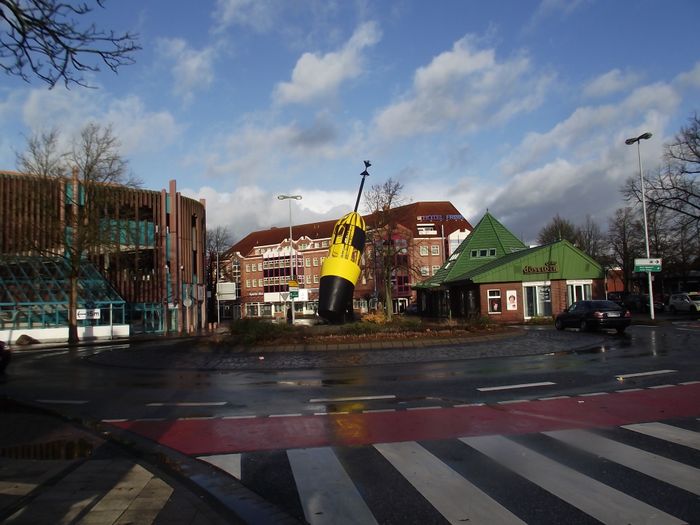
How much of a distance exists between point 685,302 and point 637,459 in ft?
152

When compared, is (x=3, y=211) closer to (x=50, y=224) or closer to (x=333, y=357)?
(x=50, y=224)

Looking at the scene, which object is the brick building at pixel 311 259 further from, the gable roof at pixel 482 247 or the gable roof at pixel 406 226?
the gable roof at pixel 482 247

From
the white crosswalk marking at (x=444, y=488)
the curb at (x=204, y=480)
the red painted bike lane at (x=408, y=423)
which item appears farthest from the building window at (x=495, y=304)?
the white crosswalk marking at (x=444, y=488)

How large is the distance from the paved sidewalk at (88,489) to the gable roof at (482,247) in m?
42.6

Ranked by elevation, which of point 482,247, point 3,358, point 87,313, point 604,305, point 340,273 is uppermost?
point 482,247

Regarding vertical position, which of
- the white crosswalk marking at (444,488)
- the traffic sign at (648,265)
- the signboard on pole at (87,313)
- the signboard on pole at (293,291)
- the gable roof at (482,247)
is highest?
the gable roof at (482,247)

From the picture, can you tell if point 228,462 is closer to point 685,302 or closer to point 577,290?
point 577,290

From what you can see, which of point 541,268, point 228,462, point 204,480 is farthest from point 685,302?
point 204,480

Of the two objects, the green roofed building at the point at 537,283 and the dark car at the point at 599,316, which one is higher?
the green roofed building at the point at 537,283

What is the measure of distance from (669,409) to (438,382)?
4446 millimetres

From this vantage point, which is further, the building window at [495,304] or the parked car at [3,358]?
the building window at [495,304]

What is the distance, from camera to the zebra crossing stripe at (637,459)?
16.6ft

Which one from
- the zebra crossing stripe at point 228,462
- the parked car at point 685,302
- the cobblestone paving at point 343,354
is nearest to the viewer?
the zebra crossing stripe at point 228,462

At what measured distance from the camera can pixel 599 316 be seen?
24297 mm
